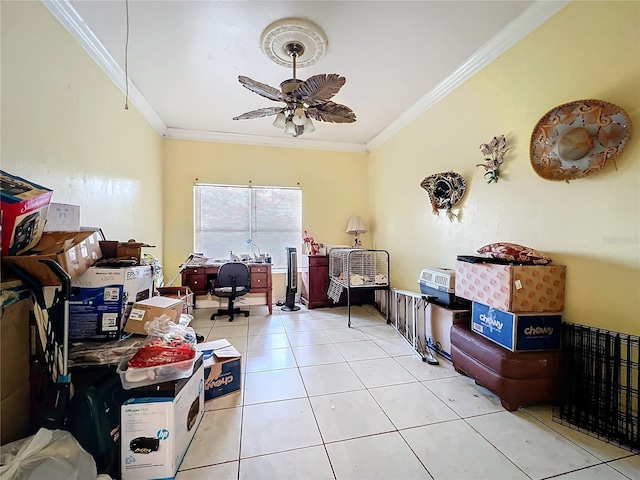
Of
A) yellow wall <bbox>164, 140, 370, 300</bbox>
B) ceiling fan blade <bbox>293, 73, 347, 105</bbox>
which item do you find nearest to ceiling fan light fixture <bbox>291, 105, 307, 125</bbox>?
ceiling fan blade <bbox>293, 73, 347, 105</bbox>

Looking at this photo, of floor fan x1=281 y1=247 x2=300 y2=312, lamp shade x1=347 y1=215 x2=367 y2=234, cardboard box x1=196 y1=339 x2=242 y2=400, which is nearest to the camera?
cardboard box x1=196 y1=339 x2=242 y2=400

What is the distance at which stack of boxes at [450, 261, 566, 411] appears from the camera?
6.07 feet

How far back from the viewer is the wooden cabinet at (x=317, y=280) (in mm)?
4539

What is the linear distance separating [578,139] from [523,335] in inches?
54.3

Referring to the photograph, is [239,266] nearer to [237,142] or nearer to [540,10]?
[237,142]

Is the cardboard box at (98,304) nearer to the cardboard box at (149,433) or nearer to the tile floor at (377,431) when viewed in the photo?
the cardboard box at (149,433)

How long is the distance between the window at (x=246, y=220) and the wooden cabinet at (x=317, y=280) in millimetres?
649

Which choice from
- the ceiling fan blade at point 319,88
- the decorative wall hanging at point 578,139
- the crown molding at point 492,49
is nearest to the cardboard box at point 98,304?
the ceiling fan blade at point 319,88

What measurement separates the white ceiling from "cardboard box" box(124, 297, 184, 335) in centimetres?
218

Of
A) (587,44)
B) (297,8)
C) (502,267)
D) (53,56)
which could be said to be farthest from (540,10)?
(53,56)

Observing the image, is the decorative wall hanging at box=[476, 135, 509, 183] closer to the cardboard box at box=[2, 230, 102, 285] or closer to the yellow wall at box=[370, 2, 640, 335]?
the yellow wall at box=[370, 2, 640, 335]

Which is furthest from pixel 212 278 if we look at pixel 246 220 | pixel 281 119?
pixel 281 119

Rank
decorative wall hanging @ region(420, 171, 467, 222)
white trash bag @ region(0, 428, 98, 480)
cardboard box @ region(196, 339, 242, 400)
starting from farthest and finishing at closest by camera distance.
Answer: decorative wall hanging @ region(420, 171, 467, 222), cardboard box @ region(196, 339, 242, 400), white trash bag @ region(0, 428, 98, 480)

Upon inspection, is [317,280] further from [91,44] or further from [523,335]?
[91,44]
